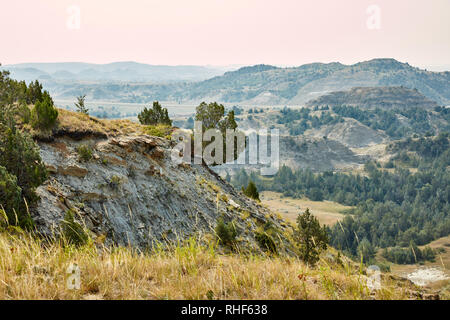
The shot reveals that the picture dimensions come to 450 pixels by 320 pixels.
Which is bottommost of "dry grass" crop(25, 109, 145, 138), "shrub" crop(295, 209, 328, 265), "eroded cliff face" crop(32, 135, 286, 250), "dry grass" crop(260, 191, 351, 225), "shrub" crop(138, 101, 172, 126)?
"dry grass" crop(260, 191, 351, 225)

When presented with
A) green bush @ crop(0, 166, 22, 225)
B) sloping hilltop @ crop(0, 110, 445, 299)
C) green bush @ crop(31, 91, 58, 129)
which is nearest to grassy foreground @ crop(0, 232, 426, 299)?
sloping hilltop @ crop(0, 110, 445, 299)

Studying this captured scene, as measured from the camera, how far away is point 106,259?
5332mm

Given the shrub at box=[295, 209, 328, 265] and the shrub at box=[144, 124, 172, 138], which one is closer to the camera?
the shrub at box=[295, 209, 328, 265]

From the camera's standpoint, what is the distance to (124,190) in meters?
17.3

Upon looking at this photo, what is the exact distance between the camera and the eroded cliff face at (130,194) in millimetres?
13859

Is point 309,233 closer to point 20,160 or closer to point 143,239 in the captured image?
point 143,239

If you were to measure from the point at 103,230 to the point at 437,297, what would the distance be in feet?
40.5

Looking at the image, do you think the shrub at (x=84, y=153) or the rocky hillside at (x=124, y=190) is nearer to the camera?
the rocky hillside at (x=124, y=190)

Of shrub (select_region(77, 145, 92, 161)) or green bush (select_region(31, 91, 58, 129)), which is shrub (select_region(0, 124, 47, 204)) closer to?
green bush (select_region(31, 91, 58, 129))

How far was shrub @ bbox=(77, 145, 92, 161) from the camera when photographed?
54.4 ft

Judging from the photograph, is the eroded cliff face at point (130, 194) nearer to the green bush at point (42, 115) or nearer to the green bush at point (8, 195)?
the green bush at point (42, 115)

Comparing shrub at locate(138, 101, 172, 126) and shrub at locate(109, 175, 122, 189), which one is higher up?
shrub at locate(138, 101, 172, 126)

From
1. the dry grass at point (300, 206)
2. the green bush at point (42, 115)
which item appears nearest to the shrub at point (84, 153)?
the green bush at point (42, 115)
